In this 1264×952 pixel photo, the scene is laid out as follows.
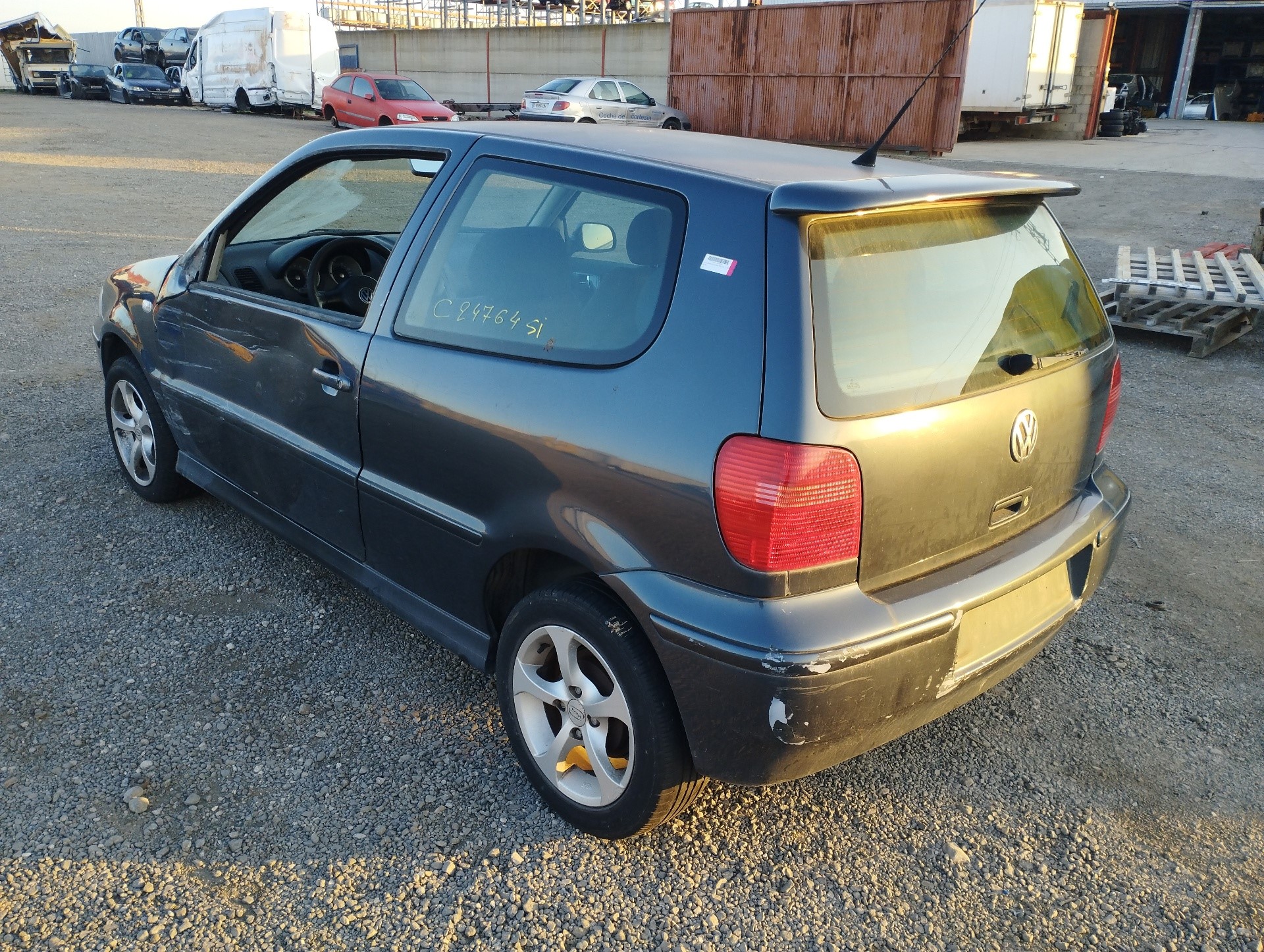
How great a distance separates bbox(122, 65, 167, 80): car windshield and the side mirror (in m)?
38.9

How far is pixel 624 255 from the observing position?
8.01ft

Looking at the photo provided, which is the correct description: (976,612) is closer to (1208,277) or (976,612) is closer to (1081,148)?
(1208,277)

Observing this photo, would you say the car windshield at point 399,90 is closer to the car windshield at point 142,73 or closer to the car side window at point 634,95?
the car side window at point 634,95

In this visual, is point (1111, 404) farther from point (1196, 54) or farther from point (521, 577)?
point (1196, 54)

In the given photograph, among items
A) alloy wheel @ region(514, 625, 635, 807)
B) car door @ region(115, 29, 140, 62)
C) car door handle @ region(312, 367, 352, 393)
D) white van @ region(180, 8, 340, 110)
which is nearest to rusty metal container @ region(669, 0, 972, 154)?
white van @ region(180, 8, 340, 110)

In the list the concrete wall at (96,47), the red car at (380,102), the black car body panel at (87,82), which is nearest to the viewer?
the red car at (380,102)

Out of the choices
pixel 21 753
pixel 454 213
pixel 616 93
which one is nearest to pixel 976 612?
pixel 454 213

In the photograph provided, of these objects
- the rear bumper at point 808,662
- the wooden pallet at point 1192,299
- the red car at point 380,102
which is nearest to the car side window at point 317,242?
the rear bumper at point 808,662

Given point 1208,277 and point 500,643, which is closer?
point 500,643

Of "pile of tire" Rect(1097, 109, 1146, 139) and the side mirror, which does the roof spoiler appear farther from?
"pile of tire" Rect(1097, 109, 1146, 139)

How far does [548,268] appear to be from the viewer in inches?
103

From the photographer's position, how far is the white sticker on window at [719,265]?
2.16 metres

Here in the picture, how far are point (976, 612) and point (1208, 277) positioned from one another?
6.55m

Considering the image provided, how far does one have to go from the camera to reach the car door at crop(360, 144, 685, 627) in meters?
2.30
